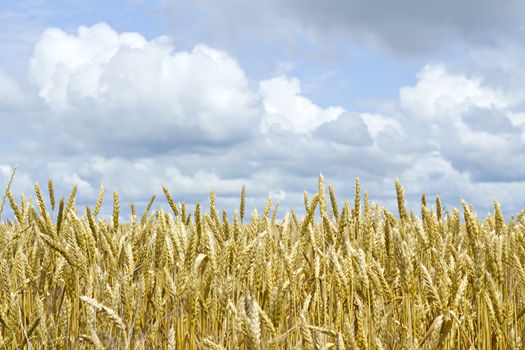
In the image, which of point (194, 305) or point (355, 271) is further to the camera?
point (355, 271)

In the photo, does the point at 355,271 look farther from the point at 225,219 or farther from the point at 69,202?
the point at 69,202

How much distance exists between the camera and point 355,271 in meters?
2.38

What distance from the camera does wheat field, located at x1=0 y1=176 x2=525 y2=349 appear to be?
1.80 m

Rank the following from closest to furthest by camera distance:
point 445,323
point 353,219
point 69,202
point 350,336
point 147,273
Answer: point 350,336, point 445,323, point 147,273, point 69,202, point 353,219

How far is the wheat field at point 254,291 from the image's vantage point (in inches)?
70.7

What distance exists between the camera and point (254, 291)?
2533 mm

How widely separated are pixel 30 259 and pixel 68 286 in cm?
74

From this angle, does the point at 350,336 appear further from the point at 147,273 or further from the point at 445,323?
the point at 147,273

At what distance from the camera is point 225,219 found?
344 centimetres

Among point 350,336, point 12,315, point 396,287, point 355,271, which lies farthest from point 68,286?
point 396,287

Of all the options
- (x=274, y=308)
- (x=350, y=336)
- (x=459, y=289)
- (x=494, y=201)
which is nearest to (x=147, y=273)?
(x=274, y=308)

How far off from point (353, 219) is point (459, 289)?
1626 mm

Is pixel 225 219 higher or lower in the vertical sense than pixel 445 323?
higher

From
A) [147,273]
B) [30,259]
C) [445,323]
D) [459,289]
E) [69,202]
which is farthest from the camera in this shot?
[69,202]
